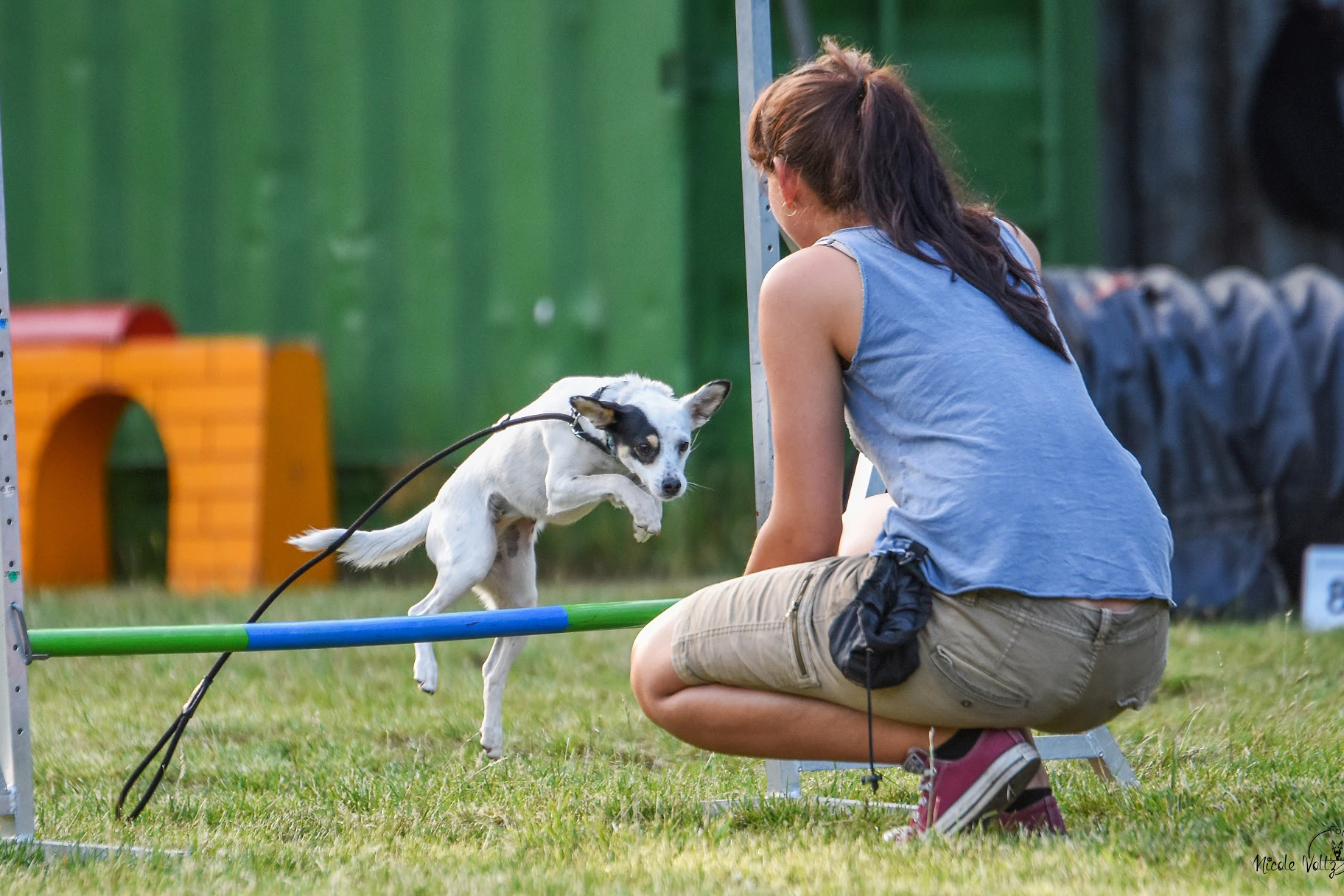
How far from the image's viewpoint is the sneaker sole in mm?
2289

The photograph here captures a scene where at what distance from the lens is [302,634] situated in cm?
243

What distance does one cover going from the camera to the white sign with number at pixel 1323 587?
5141mm

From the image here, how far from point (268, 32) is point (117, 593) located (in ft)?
9.83

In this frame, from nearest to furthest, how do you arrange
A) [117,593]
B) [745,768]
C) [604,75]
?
[745,768] < [117,593] < [604,75]

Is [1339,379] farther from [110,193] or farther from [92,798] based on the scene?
[110,193]

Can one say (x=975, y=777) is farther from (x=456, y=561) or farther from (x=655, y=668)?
(x=456, y=561)

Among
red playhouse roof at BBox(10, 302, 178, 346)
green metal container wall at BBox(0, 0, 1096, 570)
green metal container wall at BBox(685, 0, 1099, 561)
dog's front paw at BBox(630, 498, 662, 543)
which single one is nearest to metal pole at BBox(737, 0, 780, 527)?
dog's front paw at BBox(630, 498, 662, 543)

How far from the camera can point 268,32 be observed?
7.52 m

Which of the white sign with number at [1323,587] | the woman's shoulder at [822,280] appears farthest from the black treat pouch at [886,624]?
the white sign with number at [1323,587]

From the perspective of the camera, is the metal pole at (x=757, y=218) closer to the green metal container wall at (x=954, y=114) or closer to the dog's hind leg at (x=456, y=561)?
the dog's hind leg at (x=456, y=561)

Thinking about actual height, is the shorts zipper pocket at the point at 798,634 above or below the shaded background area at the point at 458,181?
below

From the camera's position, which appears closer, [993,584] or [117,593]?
[993,584]

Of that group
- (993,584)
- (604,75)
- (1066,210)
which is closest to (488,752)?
(993,584)

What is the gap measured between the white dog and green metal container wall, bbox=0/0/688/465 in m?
4.11
